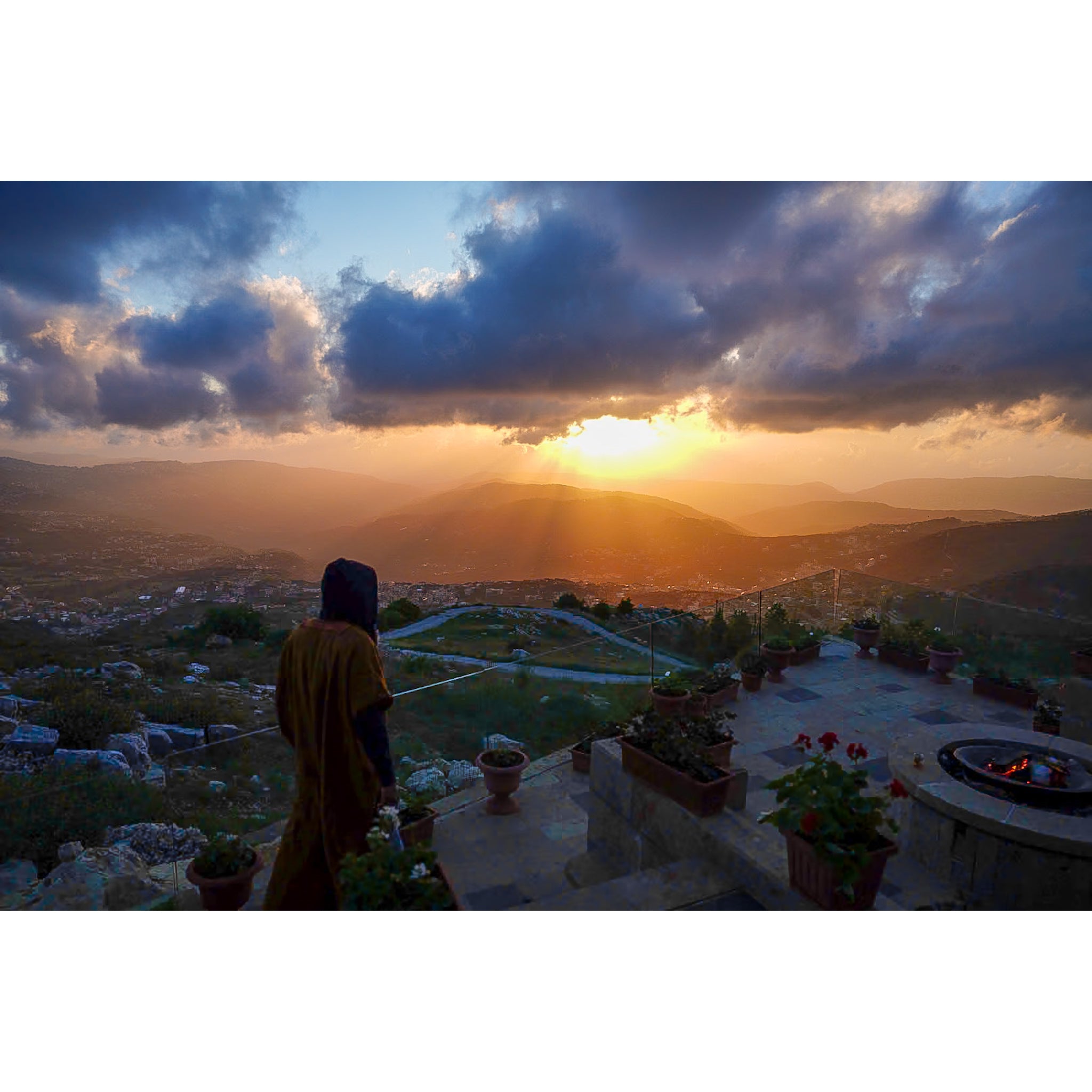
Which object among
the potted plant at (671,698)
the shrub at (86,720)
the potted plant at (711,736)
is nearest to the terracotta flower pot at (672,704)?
the potted plant at (671,698)

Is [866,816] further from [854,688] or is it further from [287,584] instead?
[287,584]

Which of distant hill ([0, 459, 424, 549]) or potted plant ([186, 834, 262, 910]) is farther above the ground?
potted plant ([186, 834, 262, 910])

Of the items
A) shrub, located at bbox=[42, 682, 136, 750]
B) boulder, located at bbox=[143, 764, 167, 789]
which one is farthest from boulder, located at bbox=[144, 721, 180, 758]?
boulder, located at bbox=[143, 764, 167, 789]

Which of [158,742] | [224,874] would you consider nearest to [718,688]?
[224,874]

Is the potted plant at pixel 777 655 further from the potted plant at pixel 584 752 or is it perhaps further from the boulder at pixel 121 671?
the boulder at pixel 121 671

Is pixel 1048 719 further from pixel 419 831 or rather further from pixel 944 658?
pixel 419 831

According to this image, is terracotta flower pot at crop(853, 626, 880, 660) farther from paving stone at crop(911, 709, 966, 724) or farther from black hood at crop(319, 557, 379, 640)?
black hood at crop(319, 557, 379, 640)
